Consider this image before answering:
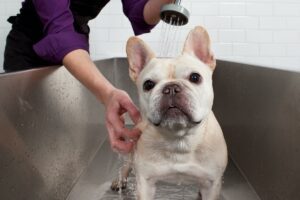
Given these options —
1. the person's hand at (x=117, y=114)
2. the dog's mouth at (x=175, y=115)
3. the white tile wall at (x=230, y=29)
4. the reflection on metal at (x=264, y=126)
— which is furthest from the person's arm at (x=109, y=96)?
the white tile wall at (x=230, y=29)

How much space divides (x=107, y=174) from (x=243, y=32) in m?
1.12

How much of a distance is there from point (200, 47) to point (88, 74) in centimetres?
25

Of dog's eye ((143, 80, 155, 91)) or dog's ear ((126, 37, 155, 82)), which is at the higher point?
dog's ear ((126, 37, 155, 82))

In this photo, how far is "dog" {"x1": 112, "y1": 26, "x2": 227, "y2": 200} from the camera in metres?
0.81

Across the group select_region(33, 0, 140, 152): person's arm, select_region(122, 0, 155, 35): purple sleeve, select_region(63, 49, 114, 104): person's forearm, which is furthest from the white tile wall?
select_region(63, 49, 114, 104): person's forearm

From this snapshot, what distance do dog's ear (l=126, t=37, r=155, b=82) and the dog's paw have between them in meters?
0.39

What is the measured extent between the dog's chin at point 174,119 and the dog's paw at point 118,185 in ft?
1.40

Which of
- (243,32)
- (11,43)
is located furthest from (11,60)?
(243,32)

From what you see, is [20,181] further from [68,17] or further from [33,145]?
[68,17]

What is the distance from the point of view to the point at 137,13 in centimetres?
125

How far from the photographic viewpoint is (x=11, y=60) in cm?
117

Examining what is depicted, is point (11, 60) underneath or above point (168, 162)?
above

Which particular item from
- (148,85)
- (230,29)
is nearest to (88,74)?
(148,85)

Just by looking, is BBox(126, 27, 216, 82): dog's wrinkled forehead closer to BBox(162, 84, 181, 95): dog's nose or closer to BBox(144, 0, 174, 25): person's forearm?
BBox(162, 84, 181, 95): dog's nose
